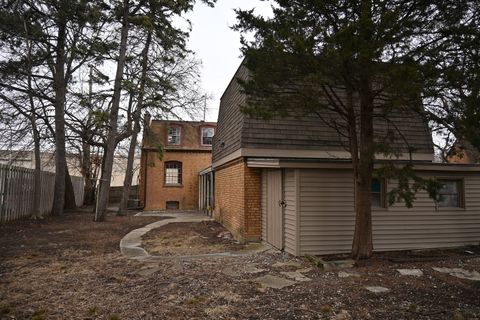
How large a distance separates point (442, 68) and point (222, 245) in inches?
254

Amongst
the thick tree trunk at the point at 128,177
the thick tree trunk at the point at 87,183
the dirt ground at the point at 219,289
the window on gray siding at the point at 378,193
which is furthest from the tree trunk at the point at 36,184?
the window on gray siding at the point at 378,193

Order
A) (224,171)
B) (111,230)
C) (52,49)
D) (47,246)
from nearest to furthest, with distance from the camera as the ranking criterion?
(47,246), (111,230), (224,171), (52,49)

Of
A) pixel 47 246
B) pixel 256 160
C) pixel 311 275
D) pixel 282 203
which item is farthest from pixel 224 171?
pixel 311 275

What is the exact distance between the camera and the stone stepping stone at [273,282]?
5.51 m

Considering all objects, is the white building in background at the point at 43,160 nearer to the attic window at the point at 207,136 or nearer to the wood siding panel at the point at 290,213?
the attic window at the point at 207,136

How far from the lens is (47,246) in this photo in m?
8.99

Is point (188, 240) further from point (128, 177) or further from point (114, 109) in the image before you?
point (128, 177)

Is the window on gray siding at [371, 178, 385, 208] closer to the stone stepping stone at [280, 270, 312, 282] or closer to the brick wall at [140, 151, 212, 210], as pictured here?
the stone stepping stone at [280, 270, 312, 282]

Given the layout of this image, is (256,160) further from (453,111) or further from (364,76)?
(453,111)

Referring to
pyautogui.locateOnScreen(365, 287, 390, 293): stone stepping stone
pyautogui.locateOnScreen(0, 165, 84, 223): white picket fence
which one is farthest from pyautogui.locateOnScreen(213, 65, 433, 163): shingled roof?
pyautogui.locateOnScreen(0, 165, 84, 223): white picket fence

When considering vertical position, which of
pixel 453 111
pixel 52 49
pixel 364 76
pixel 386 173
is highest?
pixel 52 49

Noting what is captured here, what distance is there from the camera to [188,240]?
1018cm

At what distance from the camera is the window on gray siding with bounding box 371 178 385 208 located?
845cm

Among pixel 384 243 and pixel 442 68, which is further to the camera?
pixel 384 243
